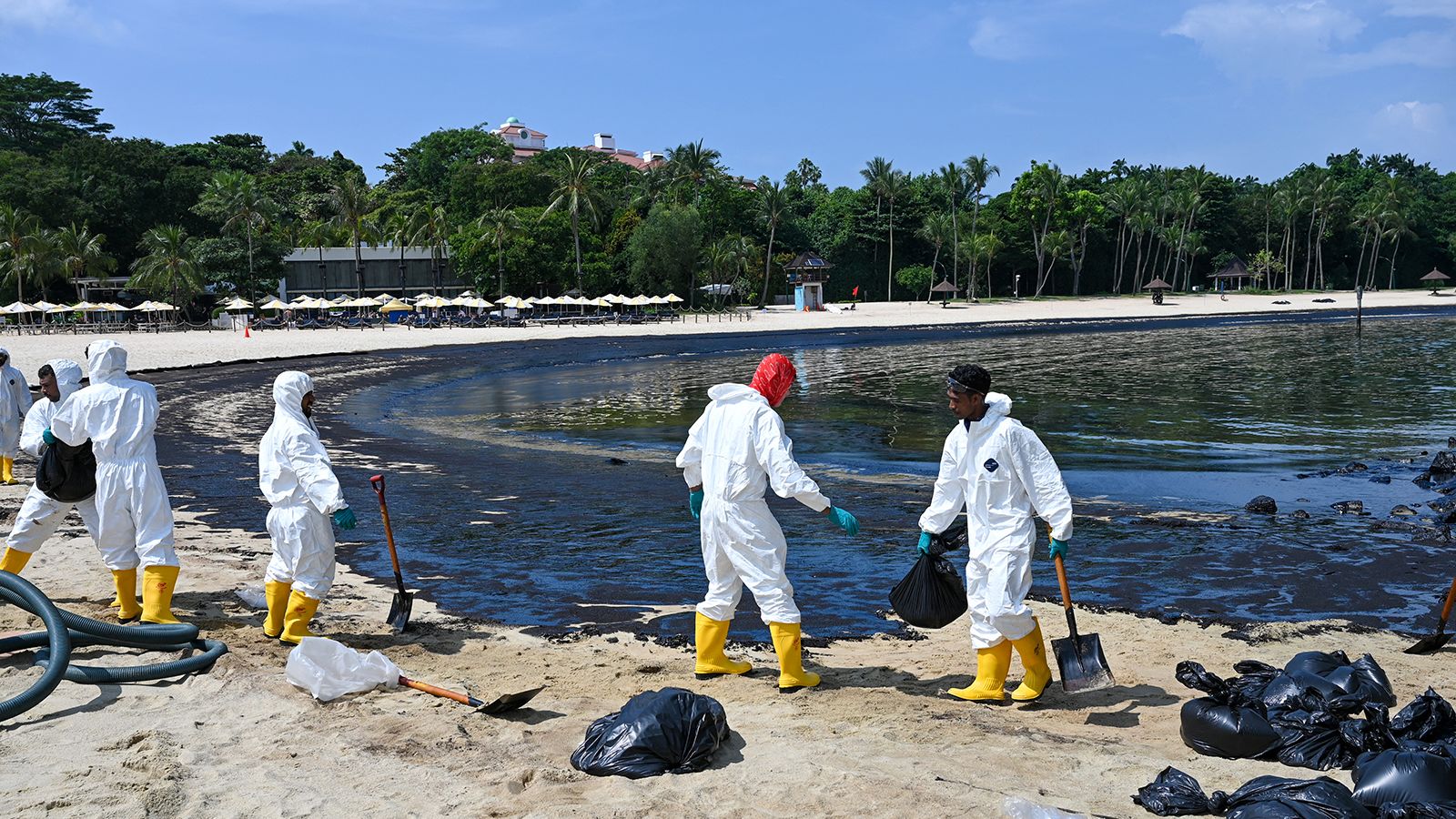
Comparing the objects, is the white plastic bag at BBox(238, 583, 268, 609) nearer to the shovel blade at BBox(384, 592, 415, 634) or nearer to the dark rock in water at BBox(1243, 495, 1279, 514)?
the shovel blade at BBox(384, 592, 415, 634)

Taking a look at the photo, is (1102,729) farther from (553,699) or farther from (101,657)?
(101,657)

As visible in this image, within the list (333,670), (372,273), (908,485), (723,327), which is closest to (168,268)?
(372,273)

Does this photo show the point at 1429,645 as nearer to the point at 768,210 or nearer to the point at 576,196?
the point at 576,196

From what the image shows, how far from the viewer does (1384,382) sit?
1152 inches

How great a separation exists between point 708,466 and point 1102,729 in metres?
2.38

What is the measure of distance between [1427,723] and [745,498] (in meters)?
3.25

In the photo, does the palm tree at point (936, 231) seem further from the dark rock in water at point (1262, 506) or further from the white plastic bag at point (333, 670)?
the white plastic bag at point (333, 670)

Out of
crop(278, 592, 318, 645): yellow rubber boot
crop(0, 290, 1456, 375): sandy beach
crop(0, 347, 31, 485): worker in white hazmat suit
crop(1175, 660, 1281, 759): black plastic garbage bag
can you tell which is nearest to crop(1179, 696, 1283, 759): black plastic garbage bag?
crop(1175, 660, 1281, 759): black plastic garbage bag

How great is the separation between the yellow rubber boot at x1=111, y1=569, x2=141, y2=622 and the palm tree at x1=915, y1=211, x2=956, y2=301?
266 feet

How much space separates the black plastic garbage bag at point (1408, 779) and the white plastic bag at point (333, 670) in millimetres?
4560

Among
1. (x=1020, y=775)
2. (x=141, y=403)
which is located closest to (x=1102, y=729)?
(x=1020, y=775)

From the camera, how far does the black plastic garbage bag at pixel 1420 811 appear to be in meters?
4.06

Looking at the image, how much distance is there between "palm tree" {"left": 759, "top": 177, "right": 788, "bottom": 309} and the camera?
8138 cm

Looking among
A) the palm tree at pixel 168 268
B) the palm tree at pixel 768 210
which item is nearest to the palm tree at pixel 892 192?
the palm tree at pixel 768 210
